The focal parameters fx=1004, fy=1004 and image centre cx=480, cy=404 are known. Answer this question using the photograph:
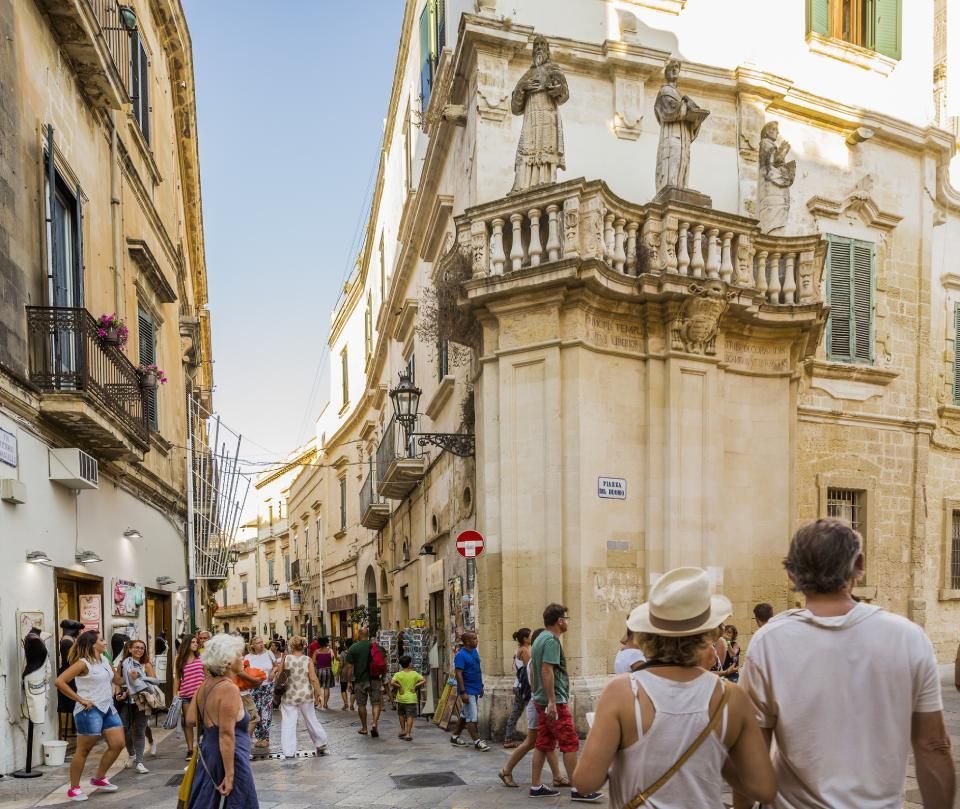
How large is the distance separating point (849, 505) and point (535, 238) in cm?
783

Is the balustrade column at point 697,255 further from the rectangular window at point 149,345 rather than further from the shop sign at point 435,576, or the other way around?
the rectangular window at point 149,345

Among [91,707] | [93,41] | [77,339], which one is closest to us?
[91,707]

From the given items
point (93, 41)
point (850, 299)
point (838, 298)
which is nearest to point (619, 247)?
point (838, 298)

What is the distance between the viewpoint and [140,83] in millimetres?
18906

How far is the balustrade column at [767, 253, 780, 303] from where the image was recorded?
47.7 ft

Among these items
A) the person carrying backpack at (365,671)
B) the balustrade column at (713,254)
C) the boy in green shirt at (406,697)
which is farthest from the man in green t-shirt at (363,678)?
the balustrade column at (713,254)

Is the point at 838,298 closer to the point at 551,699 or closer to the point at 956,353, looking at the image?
the point at 956,353

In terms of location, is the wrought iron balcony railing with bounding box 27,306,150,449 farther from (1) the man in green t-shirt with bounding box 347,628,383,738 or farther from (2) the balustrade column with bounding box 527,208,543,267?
(2) the balustrade column with bounding box 527,208,543,267

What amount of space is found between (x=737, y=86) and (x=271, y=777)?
12.5 metres

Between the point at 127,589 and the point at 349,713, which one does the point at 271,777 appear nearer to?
the point at 127,589

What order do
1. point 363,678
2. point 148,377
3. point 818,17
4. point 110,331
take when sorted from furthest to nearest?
point 818,17 < point 148,377 < point 363,678 < point 110,331

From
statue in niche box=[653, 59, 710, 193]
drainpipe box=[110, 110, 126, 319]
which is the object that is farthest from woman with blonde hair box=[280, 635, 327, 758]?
statue in niche box=[653, 59, 710, 193]

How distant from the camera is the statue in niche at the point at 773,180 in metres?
15.7

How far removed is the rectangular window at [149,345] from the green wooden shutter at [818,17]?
1278 cm
